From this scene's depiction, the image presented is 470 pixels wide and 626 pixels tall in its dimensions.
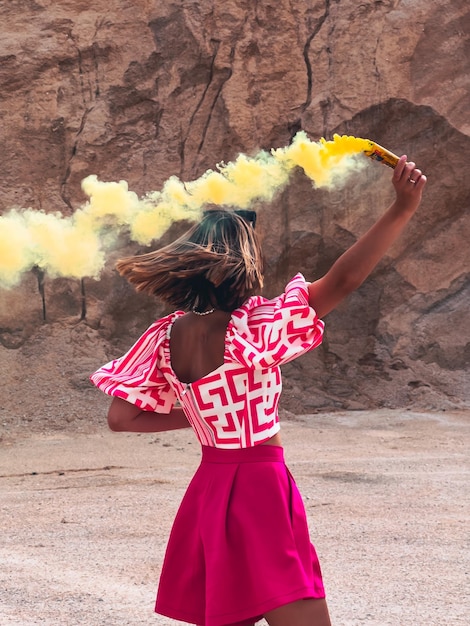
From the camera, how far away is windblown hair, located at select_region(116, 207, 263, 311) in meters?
2.50

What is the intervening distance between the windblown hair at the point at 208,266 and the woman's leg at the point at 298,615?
82 centimetres

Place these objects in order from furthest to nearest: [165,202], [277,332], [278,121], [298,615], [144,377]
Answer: [278,121] → [165,202] → [144,377] → [277,332] → [298,615]

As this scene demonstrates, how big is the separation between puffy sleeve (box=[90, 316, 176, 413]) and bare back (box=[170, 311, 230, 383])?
5cm

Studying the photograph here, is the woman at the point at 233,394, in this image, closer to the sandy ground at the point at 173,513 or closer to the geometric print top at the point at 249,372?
the geometric print top at the point at 249,372

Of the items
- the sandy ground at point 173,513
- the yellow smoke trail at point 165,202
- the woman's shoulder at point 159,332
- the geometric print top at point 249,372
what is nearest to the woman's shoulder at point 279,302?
the geometric print top at point 249,372

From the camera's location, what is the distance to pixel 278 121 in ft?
39.7

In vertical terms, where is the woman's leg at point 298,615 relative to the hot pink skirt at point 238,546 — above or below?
below

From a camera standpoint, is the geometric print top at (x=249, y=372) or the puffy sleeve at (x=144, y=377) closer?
the geometric print top at (x=249, y=372)

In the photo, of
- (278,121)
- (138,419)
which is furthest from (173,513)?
(278,121)

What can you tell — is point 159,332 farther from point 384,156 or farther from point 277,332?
point 384,156

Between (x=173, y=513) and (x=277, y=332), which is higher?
(x=277, y=332)

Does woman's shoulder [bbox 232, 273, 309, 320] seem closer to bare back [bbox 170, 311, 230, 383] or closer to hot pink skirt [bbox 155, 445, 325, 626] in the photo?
bare back [bbox 170, 311, 230, 383]

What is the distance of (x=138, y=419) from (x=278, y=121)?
389 inches

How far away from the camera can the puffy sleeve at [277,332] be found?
2.44 m
